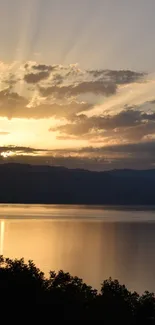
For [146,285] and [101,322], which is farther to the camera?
[146,285]

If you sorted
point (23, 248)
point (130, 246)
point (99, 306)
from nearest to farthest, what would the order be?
point (99, 306), point (23, 248), point (130, 246)

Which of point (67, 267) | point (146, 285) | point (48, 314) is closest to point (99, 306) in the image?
point (48, 314)

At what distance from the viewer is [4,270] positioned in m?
28.7

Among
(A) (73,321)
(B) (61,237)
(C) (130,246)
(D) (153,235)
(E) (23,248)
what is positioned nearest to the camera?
(A) (73,321)

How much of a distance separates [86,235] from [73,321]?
11322 centimetres

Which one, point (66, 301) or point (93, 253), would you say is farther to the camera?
point (93, 253)

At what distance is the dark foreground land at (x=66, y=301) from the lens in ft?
85.0

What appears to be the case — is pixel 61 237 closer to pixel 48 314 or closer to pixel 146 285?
pixel 146 285

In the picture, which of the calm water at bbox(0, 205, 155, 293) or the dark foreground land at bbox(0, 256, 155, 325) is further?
the calm water at bbox(0, 205, 155, 293)

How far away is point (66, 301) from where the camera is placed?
26.7 m

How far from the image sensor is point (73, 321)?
25.4 meters

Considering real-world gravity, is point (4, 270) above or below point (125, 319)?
above

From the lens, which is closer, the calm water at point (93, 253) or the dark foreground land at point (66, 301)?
the dark foreground land at point (66, 301)

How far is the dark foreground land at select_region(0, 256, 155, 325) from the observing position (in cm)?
2591
